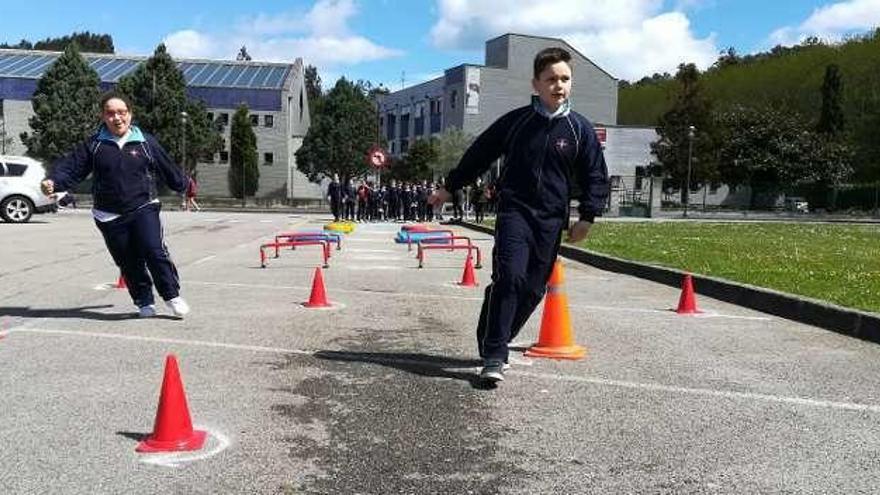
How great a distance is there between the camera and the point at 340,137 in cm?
6688

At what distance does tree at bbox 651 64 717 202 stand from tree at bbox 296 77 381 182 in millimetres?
22554

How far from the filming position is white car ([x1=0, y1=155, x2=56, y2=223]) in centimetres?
2386

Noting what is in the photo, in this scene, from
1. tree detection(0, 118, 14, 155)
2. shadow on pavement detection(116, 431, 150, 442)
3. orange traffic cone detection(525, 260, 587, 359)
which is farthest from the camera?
tree detection(0, 118, 14, 155)

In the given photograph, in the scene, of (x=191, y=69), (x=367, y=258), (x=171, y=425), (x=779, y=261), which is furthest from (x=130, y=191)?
(x=191, y=69)

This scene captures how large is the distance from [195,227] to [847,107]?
60.1m

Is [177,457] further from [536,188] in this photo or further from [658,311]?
[658,311]

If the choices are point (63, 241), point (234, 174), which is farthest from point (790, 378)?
point (234, 174)

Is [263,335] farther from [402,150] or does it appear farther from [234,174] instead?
[402,150]

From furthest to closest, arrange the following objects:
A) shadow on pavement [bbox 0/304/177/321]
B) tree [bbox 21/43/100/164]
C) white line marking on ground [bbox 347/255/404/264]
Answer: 1. tree [bbox 21/43/100/164]
2. white line marking on ground [bbox 347/255/404/264]
3. shadow on pavement [bbox 0/304/177/321]

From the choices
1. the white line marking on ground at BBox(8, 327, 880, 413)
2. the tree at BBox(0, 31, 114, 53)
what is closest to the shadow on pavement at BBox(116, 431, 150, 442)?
the white line marking on ground at BBox(8, 327, 880, 413)

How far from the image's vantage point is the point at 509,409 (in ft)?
16.2

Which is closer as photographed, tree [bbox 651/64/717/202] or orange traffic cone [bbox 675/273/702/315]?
orange traffic cone [bbox 675/273/702/315]

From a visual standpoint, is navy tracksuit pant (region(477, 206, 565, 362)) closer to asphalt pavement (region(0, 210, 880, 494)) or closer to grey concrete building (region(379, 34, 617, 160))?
asphalt pavement (region(0, 210, 880, 494))

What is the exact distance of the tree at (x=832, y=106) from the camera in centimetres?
6844
